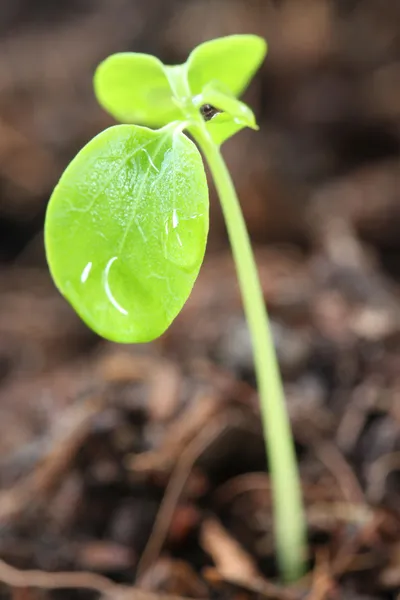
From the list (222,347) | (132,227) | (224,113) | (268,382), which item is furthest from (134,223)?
(222,347)

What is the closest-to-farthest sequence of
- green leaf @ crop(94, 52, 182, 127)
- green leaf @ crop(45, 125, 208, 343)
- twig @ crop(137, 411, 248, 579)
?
green leaf @ crop(45, 125, 208, 343)
green leaf @ crop(94, 52, 182, 127)
twig @ crop(137, 411, 248, 579)

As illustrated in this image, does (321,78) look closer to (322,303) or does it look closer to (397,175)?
(397,175)

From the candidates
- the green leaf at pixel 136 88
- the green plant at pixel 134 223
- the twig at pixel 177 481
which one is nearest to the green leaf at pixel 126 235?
the green plant at pixel 134 223

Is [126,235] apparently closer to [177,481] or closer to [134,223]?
[134,223]

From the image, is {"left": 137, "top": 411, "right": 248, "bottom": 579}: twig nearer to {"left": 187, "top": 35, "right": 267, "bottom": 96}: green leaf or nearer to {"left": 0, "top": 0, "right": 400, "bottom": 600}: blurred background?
{"left": 0, "top": 0, "right": 400, "bottom": 600}: blurred background

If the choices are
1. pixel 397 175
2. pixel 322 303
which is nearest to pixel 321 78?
pixel 397 175

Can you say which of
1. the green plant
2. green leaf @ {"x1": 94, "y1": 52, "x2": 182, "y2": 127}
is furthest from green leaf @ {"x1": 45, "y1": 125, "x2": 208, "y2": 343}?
green leaf @ {"x1": 94, "y1": 52, "x2": 182, "y2": 127}

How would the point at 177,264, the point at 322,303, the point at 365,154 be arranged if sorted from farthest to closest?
the point at 365,154
the point at 322,303
the point at 177,264
